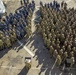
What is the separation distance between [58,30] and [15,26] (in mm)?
5239

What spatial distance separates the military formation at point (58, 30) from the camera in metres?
21.5

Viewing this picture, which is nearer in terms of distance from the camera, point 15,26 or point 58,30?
point 58,30

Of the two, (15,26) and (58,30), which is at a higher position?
(15,26)

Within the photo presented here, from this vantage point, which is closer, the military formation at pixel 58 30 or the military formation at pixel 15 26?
the military formation at pixel 58 30

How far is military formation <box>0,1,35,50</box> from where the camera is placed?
23906 mm

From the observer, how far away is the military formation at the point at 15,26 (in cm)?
2391

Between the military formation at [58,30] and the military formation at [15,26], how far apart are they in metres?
1.51

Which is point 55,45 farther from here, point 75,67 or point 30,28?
point 30,28

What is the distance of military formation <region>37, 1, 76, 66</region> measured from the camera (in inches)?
846

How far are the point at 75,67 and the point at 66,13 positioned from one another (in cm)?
732

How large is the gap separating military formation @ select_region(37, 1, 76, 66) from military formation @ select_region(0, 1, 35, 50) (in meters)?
1.51

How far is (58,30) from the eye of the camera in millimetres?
23734

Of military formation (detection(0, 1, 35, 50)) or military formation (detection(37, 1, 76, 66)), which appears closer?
military formation (detection(37, 1, 76, 66))

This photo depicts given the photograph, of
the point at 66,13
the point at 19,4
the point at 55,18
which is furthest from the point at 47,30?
the point at 19,4
